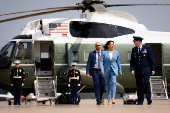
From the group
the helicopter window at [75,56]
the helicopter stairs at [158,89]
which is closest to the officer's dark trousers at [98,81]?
the helicopter stairs at [158,89]

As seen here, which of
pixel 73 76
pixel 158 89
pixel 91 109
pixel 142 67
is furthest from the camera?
pixel 158 89

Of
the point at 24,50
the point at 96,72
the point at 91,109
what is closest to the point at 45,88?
the point at 24,50

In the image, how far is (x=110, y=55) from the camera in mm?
10828

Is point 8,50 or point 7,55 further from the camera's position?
point 8,50

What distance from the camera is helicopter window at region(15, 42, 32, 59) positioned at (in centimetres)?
1556

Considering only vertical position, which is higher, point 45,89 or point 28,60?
point 28,60

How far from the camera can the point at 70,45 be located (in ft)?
51.5

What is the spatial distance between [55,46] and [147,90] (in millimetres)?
6011

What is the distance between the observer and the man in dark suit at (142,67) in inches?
420

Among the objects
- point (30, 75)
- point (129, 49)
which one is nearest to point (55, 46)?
point (30, 75)

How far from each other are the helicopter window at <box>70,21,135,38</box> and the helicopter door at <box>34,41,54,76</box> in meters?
1.42

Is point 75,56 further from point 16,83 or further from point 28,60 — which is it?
point 16,83

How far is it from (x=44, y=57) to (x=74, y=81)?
3281 millimetres

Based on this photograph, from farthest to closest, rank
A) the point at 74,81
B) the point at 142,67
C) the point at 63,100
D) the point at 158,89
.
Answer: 1. the point at 63,100
2. the point at 158,89
3. the point at 74,81
4. the point at 142,67
